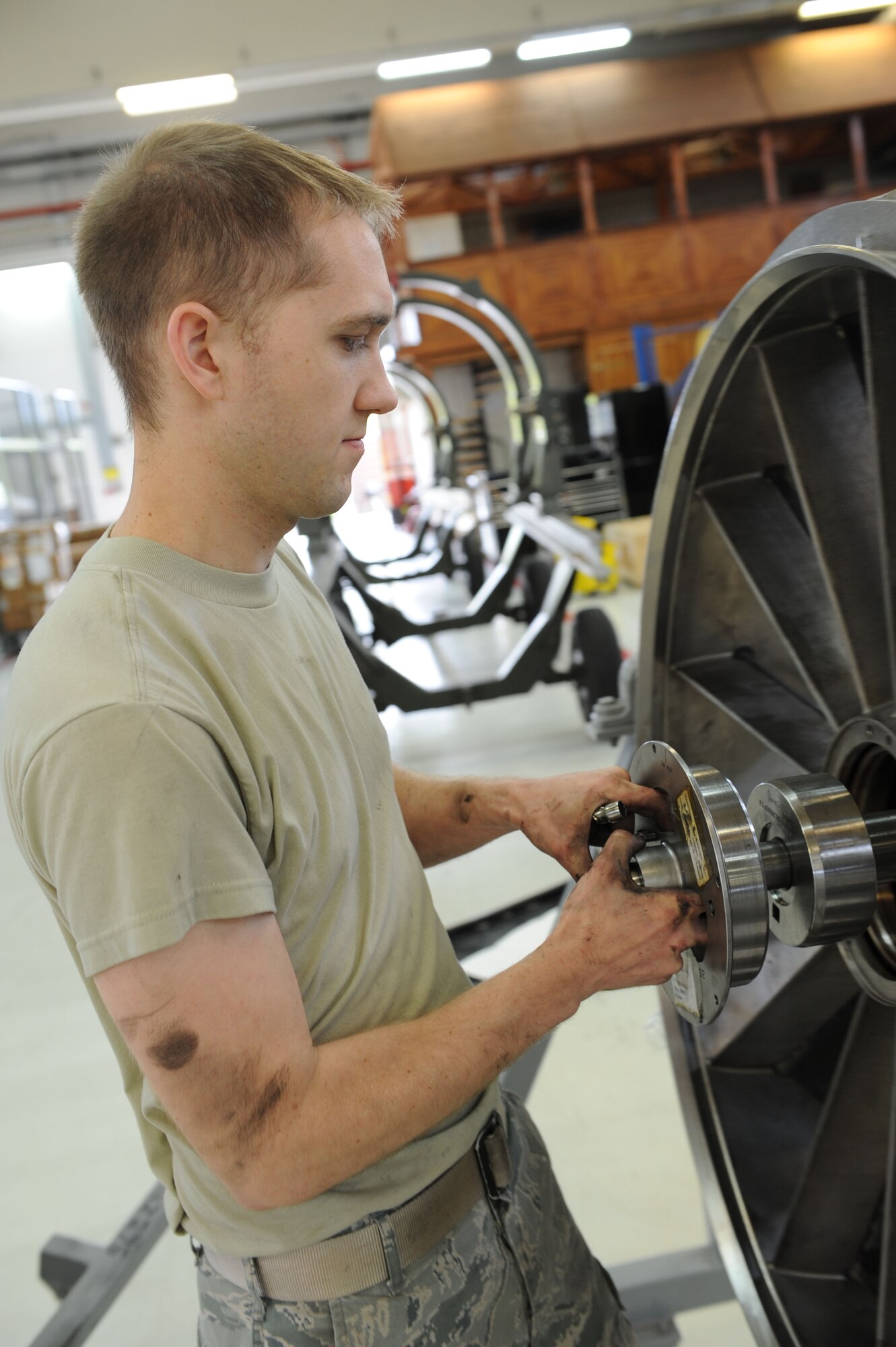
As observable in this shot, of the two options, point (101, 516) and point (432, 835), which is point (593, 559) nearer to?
point (432, 835)

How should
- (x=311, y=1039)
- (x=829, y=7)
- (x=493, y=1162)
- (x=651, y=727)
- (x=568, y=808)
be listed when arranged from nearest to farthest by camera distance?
(x=311, y=1039) < (x=493, y=1162) < (x=568, y=808) < (x=651, y=727) < (x=829, y=7)

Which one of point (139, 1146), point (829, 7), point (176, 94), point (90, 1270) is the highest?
point (829, 7)

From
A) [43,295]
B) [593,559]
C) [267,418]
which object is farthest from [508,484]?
[43,295]

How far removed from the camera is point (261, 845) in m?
0.89

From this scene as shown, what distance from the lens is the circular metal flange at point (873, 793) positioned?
1.10 m

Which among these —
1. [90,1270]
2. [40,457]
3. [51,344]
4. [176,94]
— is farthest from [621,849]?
[51,344]

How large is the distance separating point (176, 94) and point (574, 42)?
11.8ft

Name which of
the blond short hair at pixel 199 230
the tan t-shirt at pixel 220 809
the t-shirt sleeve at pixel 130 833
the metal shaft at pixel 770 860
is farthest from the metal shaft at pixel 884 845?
the blond short hair at pixel 199 230

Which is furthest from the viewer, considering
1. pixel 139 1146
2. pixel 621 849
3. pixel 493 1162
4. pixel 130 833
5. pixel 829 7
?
pixel 829 7

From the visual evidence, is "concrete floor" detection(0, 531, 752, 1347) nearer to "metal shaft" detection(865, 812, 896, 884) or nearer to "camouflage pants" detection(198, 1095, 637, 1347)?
"camouflage pants" detection(198, 1095, 637, 1347)

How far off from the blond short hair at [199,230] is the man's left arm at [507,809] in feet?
1.98

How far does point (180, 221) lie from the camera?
2.97 feet

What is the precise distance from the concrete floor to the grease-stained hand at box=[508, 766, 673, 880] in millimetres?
904

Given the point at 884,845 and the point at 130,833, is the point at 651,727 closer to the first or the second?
the point at 884,845
